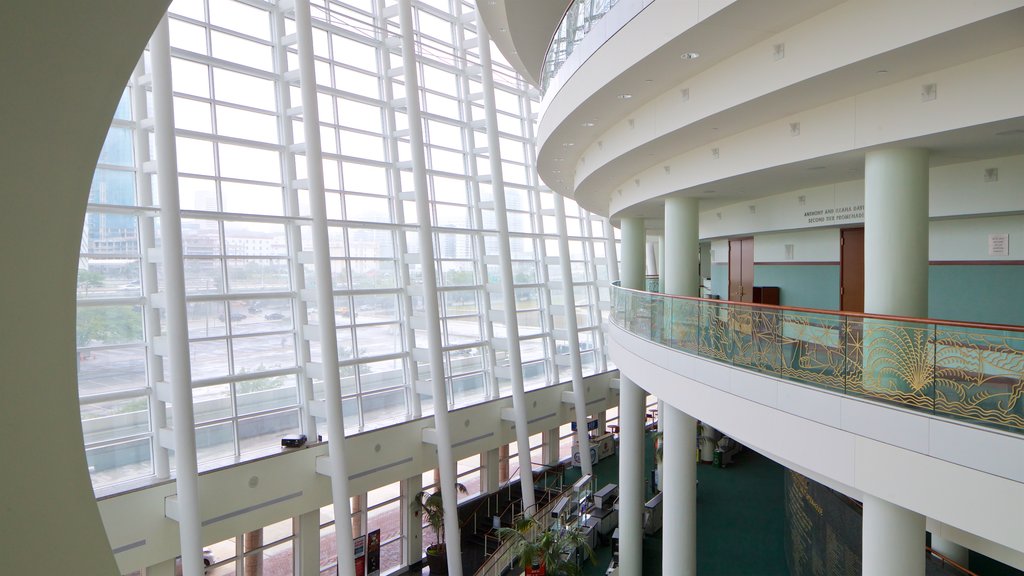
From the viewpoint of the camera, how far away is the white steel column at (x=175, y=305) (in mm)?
12312

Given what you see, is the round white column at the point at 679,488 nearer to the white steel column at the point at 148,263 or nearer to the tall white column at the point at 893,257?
the tall white column at the point at 893,257

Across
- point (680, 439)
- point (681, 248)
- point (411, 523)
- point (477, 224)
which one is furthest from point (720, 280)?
point (411, 523)

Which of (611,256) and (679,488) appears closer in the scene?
(679,488)

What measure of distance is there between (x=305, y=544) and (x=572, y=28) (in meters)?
13.5

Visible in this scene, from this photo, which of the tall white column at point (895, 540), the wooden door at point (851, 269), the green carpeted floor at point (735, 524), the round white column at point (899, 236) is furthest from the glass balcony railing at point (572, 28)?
the green carpeted floor at point (735, 524)

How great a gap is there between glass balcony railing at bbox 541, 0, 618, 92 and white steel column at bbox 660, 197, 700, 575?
3.29m

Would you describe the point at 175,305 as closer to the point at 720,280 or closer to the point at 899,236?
the point at 899,236

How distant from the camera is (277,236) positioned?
16375mm

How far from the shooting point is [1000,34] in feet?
17.4

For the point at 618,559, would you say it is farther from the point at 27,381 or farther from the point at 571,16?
the point at 27,381

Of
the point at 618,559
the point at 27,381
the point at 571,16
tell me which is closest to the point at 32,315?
the point at 27,381

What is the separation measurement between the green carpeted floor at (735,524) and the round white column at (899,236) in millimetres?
6621

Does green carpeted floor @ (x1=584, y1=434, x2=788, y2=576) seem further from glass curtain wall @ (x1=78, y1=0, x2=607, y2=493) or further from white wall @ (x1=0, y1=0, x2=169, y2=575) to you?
white wall @ (x1=0, y1=0, x2=169, y2=575)

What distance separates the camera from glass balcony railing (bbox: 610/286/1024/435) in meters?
5.12
